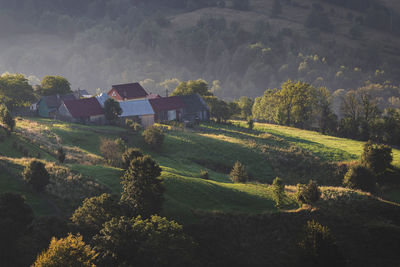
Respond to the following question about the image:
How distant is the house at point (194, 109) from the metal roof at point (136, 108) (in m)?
11.8

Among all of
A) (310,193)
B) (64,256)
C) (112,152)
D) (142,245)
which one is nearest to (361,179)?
(310,193)

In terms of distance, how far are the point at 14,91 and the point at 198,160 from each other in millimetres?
54773

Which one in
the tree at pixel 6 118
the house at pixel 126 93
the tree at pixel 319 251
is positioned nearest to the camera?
the tree at pixel 319 251

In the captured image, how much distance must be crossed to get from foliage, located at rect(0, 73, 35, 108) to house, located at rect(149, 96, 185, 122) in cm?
3045

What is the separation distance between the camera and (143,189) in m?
29.5

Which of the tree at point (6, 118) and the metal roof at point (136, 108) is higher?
the metal roof at point (136, 108)

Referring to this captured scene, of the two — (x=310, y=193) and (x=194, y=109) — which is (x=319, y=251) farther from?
(x=194, y=109)

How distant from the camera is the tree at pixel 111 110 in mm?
81312

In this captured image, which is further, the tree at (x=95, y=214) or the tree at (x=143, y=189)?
the tree at (x=143, y=189)

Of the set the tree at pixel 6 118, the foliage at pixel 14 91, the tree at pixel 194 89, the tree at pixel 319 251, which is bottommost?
the tree at pixel 319 251

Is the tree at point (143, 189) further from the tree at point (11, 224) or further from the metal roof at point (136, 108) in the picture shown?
the metal roof at point (136, 108)

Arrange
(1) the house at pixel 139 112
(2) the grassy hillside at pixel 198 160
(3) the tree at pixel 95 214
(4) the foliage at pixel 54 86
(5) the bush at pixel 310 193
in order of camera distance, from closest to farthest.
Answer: (3) the tree at pixel 95 214 → (2) the grassy hillside at pixel 198 160 → (5) the bush at pixel 310 193 → (1) the house at pixel 139 112 → (4) the foliage at pixel 54 86

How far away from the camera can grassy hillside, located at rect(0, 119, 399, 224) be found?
34.5 metres

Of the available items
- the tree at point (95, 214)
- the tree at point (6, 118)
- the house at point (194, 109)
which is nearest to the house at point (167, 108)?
the house at point (194, 109)
